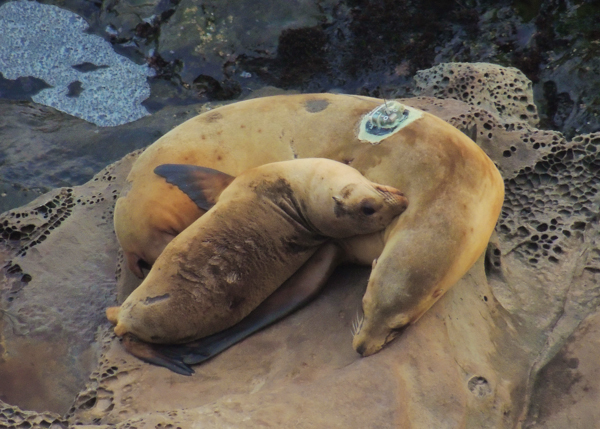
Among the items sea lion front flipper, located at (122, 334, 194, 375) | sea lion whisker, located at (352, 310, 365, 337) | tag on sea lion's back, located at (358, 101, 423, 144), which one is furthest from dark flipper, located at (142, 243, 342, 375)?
tag on sea lion's back, located at (358, 101, 423, 144)

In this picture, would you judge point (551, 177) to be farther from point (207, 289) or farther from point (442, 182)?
point (207, 289)

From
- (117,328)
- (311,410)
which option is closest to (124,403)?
(117,328)

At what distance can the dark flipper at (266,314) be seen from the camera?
4.09 metres

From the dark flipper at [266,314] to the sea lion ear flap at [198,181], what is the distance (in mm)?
665

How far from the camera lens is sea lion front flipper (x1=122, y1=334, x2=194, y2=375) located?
4031 millimetres

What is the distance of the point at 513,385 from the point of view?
3.85 metres

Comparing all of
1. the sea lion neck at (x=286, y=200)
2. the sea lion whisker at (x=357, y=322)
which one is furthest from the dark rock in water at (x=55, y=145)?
the sea lion whisker at (x=357, y=322)

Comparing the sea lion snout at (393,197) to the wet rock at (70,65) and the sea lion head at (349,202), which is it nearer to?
the sea lion head at (349,202)

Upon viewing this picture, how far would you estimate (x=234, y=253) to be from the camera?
3959mm

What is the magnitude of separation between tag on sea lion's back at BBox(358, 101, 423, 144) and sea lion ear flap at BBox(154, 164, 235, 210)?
2.77 ft

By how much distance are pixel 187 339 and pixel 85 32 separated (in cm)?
536

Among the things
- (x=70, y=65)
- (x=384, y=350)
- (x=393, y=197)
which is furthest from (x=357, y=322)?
(x=70, y=65)

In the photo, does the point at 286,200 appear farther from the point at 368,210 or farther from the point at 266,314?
the point at 266,314

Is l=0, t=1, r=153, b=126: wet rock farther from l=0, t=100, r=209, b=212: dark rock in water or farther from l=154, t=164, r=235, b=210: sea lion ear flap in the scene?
l=154, t=164, r=235, b=210: sea lion ear flap
